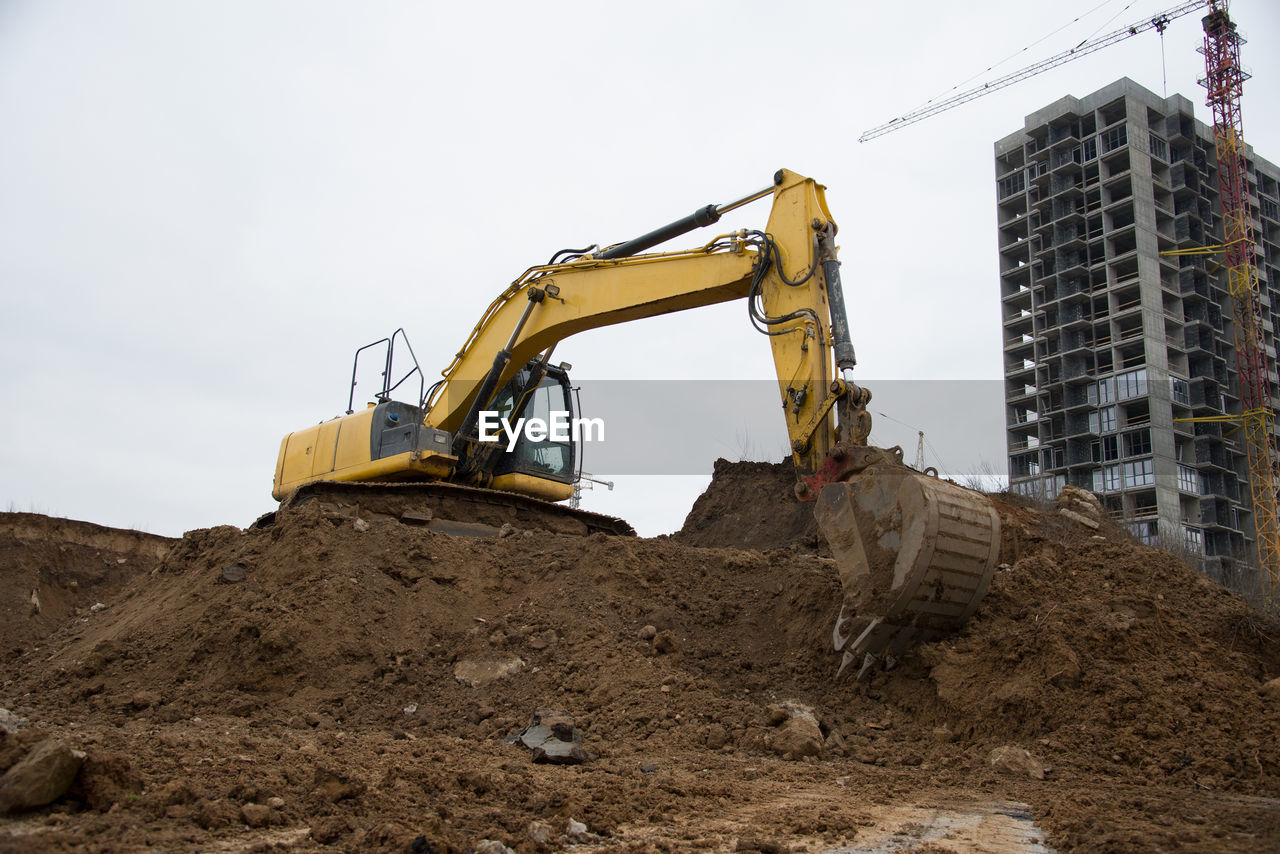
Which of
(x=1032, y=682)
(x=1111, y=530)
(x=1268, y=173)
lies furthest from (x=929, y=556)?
(x=1268, y=173)

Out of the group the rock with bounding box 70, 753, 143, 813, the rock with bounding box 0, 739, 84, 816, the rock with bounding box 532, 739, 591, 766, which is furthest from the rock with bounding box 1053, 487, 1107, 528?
the rock with bounding box 0, 739, 84, 816

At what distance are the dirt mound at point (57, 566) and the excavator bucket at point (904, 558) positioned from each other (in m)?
11.0

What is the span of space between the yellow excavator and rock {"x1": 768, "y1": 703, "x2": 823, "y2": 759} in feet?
2.62

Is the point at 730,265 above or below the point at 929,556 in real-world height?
above

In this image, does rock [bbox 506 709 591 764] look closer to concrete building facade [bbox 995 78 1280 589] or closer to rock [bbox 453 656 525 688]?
rock [bbox 453 656 525 688]

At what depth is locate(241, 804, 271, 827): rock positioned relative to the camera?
349 centimetres

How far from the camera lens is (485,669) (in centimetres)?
702

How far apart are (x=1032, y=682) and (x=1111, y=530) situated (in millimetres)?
6186

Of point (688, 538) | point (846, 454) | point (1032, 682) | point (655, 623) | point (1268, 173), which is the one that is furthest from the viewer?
point (1268, 173)

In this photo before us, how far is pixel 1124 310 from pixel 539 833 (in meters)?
51.5

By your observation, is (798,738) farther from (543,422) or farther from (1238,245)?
(1238,245)

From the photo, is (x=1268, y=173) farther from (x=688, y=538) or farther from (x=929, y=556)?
(x=929, y=556)

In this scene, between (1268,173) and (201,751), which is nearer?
(201,751)

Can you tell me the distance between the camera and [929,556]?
5.77 metres
